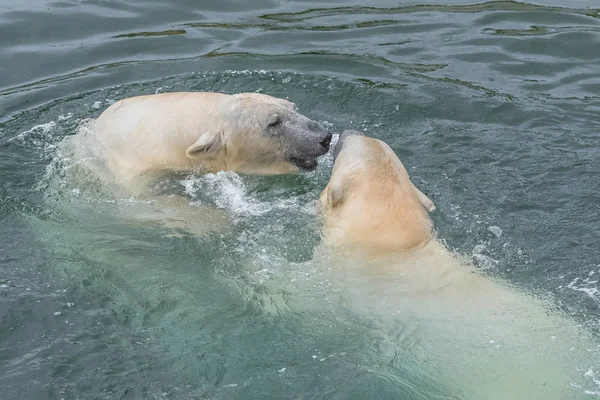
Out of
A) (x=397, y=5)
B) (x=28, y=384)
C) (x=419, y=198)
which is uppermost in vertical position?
(x=397, y=5)

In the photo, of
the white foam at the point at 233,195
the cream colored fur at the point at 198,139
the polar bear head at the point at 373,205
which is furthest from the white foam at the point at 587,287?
the cream colored fur at the point at 198,139

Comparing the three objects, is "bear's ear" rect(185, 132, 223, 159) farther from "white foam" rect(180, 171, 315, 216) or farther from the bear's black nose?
the bear's black nose

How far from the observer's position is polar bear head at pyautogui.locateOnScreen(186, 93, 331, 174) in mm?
7637

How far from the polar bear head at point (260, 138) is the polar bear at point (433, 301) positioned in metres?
0.71

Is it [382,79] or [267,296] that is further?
[382,79]

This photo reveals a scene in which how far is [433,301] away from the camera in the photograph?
5.61 meters

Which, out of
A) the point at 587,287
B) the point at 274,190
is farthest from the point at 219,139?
the point at 587,287

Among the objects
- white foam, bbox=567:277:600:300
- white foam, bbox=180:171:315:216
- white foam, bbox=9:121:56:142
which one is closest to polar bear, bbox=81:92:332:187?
white foam, bbox=180:171:315:216

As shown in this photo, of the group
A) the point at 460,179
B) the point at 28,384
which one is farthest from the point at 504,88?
the point at 28,384

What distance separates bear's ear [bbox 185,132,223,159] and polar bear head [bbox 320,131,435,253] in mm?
1258

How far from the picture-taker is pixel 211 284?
612cm

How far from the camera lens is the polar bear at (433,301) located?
16.3 feet

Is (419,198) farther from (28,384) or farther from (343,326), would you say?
(28,384)

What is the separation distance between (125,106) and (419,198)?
316cm
